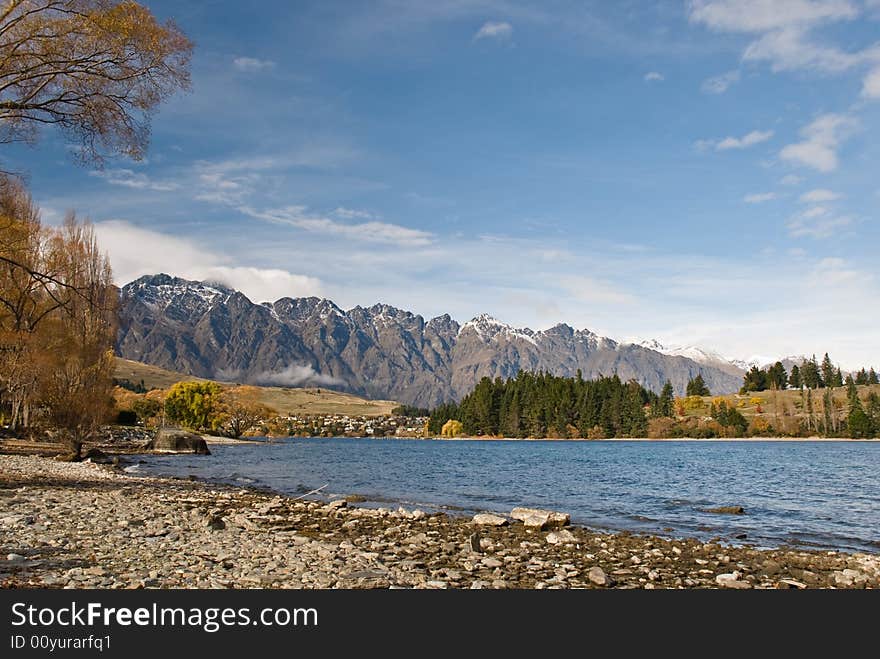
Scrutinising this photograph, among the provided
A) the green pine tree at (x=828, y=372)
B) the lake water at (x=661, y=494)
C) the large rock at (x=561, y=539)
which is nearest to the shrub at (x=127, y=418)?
the lake water at (x=661, y=494)

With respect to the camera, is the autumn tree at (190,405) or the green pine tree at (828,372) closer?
the autumn tree at (190,405)

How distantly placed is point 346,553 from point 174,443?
63.0 m

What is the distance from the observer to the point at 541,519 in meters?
19.8

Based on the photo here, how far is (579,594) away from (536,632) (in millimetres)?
2566

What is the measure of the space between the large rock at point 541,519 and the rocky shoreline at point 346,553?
47 mm

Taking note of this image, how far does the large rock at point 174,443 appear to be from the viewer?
69.1 meters

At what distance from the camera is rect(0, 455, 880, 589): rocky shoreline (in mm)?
10694

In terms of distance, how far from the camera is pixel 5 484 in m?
23.0

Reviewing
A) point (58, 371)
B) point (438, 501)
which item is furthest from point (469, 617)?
point (58, 371)

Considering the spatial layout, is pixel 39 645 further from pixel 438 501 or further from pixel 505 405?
pixel 505 405

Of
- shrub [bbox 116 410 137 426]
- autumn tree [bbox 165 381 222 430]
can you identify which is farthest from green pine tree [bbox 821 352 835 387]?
shrub [bbox 116 410 137 426]

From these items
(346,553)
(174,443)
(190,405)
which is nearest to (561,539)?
(346,553)

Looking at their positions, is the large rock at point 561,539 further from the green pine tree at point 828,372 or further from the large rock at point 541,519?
the green pine tree at point 828,372

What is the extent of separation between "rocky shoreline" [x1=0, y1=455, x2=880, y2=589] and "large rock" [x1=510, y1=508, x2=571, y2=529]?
5 cm
